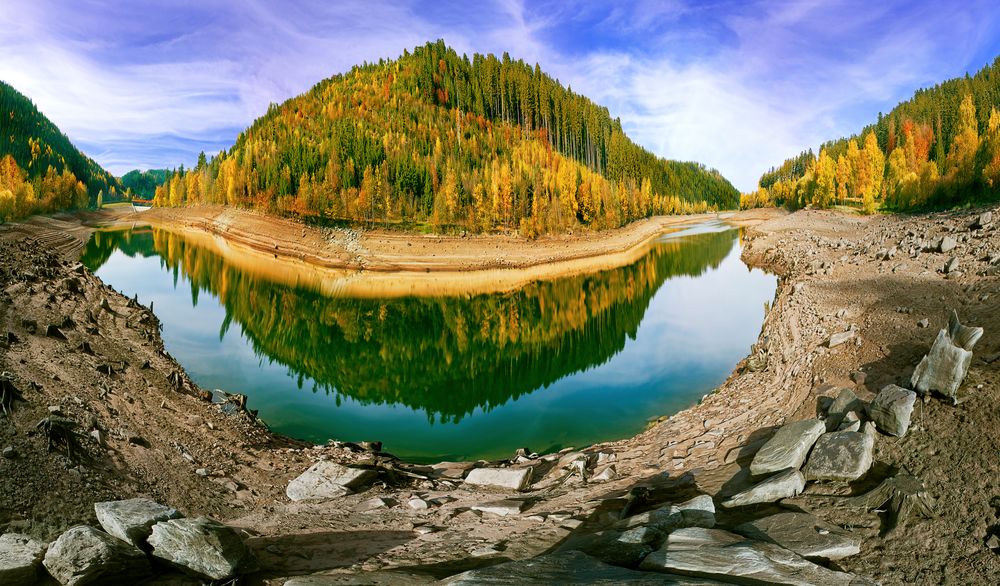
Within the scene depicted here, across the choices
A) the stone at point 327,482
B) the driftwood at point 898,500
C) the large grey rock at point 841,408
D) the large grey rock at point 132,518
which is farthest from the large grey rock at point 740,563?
the stone at point 327,482

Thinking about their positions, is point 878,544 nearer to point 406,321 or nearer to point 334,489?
point 334,489

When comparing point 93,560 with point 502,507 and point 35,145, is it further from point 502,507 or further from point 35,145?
point 35,145

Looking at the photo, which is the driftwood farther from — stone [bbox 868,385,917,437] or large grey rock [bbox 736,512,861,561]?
stone [bbox 868,385,917,437]

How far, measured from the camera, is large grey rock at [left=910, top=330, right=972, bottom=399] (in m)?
6.98

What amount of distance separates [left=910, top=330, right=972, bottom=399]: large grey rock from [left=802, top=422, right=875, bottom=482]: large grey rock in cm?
120

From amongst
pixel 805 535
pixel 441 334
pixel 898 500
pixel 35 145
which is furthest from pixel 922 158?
pixel 35 145

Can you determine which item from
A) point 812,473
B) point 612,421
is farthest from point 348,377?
point 812,473

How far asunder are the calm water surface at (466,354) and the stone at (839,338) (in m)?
5.25

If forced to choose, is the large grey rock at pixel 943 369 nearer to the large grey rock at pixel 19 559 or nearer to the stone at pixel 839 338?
the stone at pixel 839 338

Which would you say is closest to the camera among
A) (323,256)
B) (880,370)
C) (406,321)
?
(880,370)

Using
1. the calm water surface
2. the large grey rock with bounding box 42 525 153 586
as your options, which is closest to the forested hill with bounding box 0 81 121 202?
the calm water surface

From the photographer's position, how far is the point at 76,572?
14.6 ft

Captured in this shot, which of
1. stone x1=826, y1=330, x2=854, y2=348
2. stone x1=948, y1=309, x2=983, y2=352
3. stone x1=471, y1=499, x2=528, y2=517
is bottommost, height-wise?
stone x1=471, y1=499, x2=528, y2=517

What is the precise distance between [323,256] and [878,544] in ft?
203
